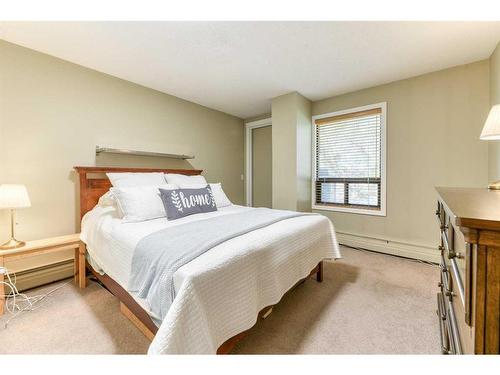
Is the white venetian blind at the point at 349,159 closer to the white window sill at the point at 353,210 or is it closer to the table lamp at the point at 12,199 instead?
the white window sill at the point at 353,210

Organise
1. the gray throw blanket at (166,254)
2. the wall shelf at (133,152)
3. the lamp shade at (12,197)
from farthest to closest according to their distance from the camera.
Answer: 1. the wall shelf at (133,152)
2. the lamp shade at (12,197)
3. the gray throw blanket at (166,254)

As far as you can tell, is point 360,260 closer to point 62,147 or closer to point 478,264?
point 478,264

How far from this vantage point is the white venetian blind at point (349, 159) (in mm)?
3098

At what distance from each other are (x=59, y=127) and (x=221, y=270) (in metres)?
2.41

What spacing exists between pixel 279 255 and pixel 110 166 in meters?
2.36

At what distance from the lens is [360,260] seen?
110 inches

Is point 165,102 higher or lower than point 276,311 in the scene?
higher

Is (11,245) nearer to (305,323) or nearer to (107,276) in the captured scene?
(107,276)

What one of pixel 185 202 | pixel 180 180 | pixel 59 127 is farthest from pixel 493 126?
pixel 59 127

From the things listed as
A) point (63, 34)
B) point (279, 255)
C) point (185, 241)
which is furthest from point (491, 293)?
point (63, 34)

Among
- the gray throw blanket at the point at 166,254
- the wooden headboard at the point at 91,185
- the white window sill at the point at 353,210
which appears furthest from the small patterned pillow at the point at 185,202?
the white window sill at the point at 353,210

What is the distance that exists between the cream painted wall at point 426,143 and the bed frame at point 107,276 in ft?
4.95

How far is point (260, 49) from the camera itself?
6.96 feet

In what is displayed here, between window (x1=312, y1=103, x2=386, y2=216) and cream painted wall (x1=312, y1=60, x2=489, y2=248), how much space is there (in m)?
0.12
